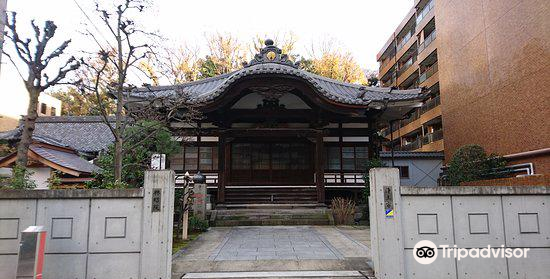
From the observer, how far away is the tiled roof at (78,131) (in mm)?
25266

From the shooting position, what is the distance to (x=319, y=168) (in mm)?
14320

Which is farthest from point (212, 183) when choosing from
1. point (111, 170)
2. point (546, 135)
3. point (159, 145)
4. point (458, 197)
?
point (546, 135)

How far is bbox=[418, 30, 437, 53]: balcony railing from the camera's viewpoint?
94.7 feet

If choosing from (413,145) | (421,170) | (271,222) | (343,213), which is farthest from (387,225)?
→ (413,145)

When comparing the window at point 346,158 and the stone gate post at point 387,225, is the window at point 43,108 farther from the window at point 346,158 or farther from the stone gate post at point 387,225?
the stone gate post at point 387,225

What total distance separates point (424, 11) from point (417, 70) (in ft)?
17.4

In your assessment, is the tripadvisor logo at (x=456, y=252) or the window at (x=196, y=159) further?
the window at (x=196, y=159)

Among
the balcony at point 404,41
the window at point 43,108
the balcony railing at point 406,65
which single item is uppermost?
the balcony at point 404,41

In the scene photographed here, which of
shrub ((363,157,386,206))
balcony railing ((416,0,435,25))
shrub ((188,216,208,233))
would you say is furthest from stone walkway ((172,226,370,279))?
balcony railing ((416,0,435,25))

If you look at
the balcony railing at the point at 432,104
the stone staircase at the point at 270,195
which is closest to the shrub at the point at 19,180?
the stone staircase at the point at 270,195

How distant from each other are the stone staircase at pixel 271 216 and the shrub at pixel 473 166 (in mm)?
5822

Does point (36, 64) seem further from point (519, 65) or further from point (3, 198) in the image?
point (519, 65)

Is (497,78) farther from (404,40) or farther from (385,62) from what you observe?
(385,62)

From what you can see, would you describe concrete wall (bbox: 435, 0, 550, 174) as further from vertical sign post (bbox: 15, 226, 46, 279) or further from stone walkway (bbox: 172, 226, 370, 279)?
vertical sign post (bbox: 15, 226, 46, 279)
